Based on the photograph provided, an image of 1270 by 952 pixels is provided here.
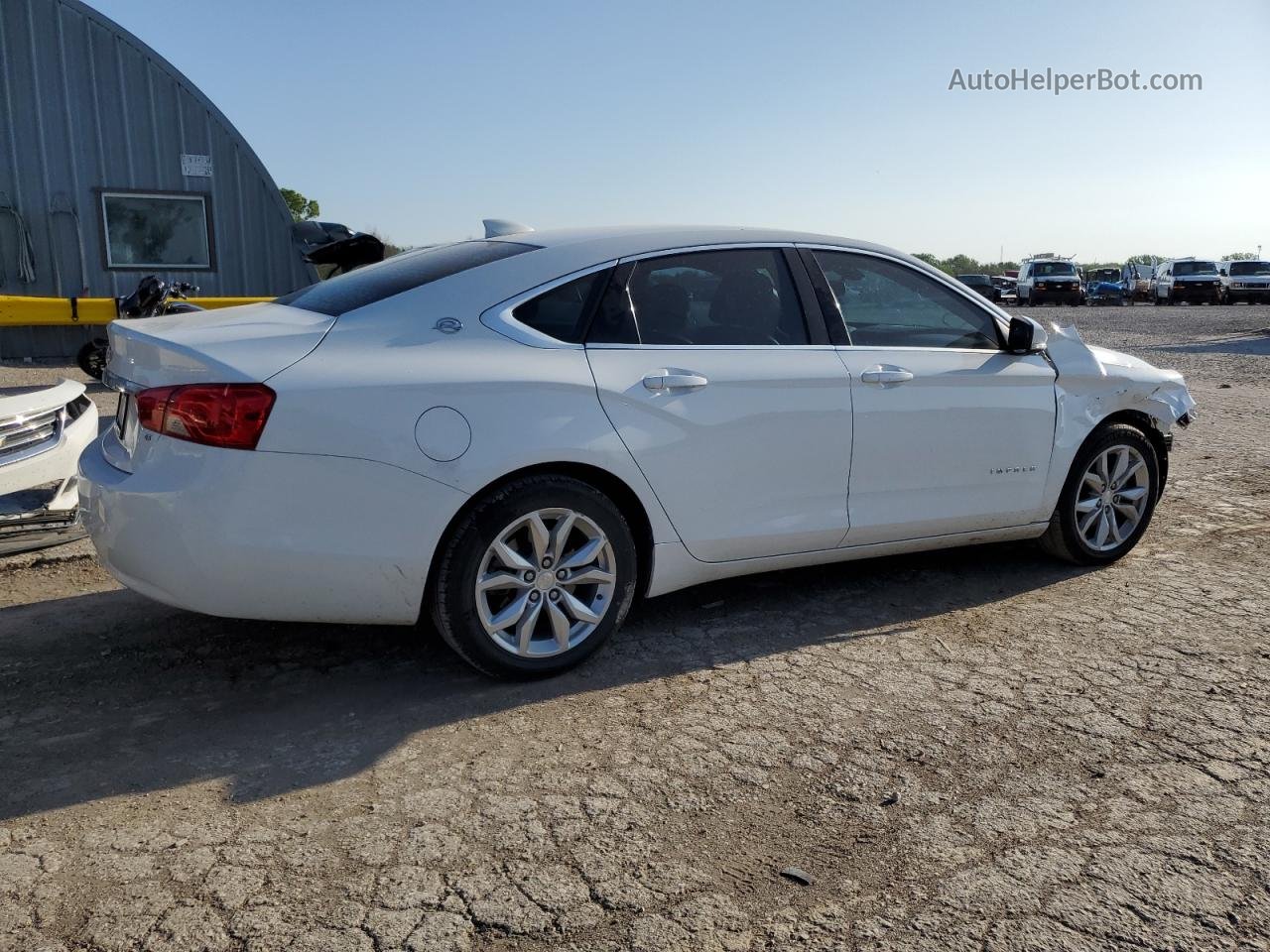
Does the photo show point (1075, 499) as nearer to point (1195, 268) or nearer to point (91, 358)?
point (91, 358)

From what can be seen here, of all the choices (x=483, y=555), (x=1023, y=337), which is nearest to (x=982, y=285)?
(x=1023, y=337)

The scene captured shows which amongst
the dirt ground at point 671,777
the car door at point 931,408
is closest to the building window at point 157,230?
the dirt ground at point 671,777

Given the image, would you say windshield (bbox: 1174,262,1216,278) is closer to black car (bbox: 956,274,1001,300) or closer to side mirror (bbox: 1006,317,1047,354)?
black car (bbox: 956,274,1001,300)

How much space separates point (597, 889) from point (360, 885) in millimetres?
585

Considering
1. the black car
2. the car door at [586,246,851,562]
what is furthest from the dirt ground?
the black car

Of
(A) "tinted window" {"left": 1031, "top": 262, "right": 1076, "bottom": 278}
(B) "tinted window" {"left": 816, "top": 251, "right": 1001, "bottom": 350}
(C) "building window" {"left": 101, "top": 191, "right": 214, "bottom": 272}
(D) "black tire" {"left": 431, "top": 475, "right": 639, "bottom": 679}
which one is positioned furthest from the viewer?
(A) "tinted window" {"left": 1031, "top": 262, "right": 1076, "bottom": 278}

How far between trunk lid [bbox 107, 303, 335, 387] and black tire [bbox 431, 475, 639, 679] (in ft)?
2.64

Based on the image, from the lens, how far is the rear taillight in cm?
345

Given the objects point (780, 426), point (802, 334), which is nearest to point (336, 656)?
point (780, 426)

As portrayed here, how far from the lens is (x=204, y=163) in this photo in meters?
15.8

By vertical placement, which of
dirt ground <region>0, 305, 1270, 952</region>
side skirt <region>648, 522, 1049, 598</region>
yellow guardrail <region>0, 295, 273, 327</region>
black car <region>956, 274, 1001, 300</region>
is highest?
black car <region>956, 274, 1001, 300</region>

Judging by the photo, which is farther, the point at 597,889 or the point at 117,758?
the point at 117,758

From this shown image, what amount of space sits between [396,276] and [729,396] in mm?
1359

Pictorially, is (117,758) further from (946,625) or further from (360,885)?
(946,625)
